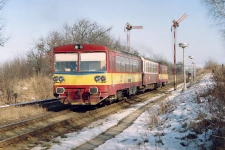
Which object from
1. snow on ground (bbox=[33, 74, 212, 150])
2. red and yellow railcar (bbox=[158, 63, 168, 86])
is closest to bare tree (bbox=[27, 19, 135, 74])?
red and yellow railcar (bbox=[158, 63, 168, 86])

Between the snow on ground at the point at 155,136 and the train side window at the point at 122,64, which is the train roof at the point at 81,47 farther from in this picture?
the snow on ground at the point at 155,136

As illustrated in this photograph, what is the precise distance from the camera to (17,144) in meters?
8.09

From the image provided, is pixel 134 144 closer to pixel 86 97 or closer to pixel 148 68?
pixel 86 97

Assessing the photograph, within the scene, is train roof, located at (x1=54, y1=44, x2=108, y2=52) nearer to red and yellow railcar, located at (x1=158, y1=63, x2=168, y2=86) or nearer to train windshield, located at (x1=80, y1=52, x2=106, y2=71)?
train windshield, located at (x1=80, y1=52, x2=106, y2=71)

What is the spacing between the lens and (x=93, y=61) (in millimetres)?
13727

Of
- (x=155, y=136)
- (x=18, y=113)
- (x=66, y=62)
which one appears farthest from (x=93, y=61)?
(x=155, y=136)

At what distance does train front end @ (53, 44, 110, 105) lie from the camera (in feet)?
44.3

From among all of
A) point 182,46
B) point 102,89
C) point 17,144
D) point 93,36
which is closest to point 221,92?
point 17,144

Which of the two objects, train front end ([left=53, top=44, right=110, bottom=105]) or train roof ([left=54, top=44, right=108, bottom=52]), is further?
train roof ([left=54, top=44, right=108, bottom=52])

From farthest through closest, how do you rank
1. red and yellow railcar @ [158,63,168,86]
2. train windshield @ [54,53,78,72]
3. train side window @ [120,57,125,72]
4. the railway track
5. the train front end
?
1. red and yellow railcar @ [158,63,168,86]
2. train side window @ [120,57,125,72]
3. train windshield @ [54,53,78,72]
4. the train front end
5. the railway track

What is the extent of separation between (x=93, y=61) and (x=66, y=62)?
1323mm

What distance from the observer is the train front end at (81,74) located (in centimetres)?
1349

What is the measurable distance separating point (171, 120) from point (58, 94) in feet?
20.5

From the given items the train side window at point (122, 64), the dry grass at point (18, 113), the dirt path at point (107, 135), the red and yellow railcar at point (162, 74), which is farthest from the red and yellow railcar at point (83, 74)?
the red and yellow railcar at point (162, 74)
